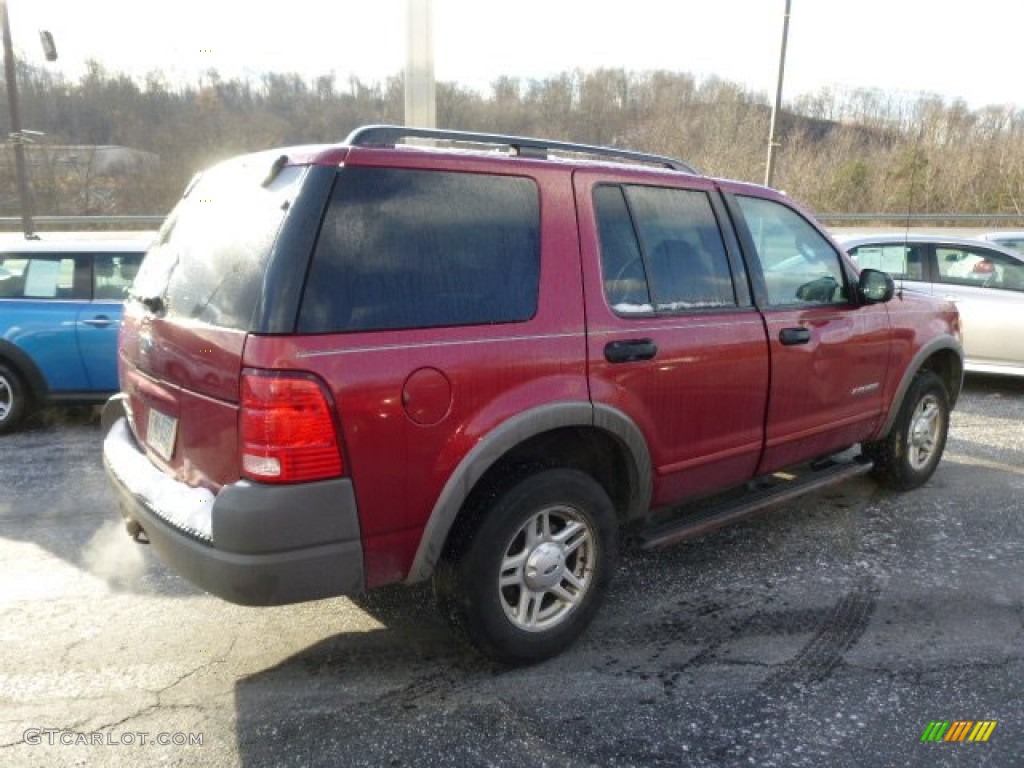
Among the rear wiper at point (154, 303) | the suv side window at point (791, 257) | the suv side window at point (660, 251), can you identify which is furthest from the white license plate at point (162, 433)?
the suv side window at point (791, 257)

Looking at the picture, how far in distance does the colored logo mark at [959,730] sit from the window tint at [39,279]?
6.31m

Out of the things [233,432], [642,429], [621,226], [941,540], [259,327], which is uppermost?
A: [621,226]

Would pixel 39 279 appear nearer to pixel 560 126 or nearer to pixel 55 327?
pixel 55 327

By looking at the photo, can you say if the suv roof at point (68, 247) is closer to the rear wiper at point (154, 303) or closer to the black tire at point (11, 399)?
the black tire at point (11, 399)

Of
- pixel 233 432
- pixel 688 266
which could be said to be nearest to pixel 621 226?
pixel 688 266

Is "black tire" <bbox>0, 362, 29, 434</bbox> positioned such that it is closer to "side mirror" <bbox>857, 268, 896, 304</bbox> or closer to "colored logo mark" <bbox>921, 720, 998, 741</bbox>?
"side mirror" <bbox>857, 268, 896, 304</bbox>

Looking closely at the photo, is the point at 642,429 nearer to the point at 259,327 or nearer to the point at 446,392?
the point at 446,392

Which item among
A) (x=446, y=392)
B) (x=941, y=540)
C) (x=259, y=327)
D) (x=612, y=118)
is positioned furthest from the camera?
(x=612, y=118)

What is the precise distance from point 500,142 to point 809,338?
6.08 feet

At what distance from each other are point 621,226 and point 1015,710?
2.24 m

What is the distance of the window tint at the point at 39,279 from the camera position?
20.9 feet

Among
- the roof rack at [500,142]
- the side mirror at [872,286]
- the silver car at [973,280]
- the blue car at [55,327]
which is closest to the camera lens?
the roof rack at [500,142]

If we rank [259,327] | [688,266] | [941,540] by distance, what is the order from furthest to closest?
1. [941,540]
2. [688,266]
3. [259,327]

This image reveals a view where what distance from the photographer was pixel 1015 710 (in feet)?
9.11
